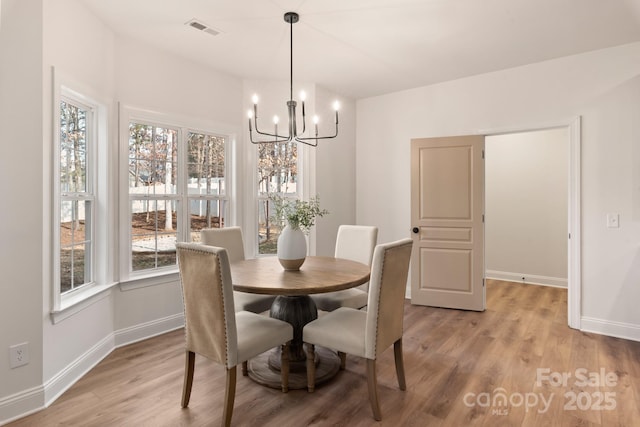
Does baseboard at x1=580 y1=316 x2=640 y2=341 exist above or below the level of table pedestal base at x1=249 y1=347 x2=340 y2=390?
above

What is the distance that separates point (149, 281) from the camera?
3.30 meters

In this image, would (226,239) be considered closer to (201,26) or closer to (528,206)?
(201,26)

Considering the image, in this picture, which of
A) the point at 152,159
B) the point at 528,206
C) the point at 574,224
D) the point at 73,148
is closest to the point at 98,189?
the point at 73,148

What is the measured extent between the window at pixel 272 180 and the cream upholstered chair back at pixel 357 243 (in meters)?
→ 1.08

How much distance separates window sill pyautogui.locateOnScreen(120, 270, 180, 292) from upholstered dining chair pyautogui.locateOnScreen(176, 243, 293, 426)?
1.37 meters

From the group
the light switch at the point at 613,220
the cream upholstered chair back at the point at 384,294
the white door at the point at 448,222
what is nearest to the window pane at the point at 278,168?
the white door at the point at 448,222

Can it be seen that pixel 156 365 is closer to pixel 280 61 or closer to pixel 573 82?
pixel 280 61

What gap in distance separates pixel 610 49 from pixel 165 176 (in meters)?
4.37

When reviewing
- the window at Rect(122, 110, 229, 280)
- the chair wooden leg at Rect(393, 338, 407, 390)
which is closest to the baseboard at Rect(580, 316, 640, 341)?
the chair wooden leg at Rect(393, 338, 407, 390)

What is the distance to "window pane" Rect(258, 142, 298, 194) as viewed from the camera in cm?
425

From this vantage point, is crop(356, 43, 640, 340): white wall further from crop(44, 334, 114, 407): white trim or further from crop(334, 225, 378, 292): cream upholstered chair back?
crop(44, 334, 114, 407): white trim

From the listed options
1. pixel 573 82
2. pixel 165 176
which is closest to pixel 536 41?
pixel 573 82

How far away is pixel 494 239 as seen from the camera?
5.69 meters

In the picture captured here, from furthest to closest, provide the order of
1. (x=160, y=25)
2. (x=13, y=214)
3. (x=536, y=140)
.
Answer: (x=536, y=140), (x=160, y=25), (x=13, y=214)
